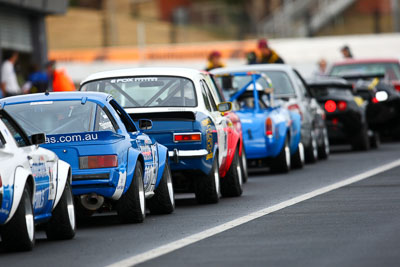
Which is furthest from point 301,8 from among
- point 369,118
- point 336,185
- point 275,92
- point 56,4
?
point 336,185

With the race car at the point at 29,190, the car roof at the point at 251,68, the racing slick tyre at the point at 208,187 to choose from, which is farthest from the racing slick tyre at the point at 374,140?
the race car at the point at 29,190

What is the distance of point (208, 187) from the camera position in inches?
620

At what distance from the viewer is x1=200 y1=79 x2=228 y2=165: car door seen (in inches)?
638

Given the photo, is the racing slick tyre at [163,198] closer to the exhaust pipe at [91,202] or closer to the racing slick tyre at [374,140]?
the exhaust pipe at [91,202]

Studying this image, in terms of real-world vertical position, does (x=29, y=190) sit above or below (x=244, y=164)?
above

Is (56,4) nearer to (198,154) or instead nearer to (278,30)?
(198,154)

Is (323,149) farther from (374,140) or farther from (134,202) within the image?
(134,202)

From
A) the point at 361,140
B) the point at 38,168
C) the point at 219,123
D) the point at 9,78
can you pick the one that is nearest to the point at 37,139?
the point at 38,168

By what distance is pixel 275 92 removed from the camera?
23031mm

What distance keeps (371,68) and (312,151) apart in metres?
6.78

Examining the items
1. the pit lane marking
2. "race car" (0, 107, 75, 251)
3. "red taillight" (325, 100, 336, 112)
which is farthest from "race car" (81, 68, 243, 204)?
"red taillight" (325, 100, 336, 112)

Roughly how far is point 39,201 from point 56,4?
2514 cm

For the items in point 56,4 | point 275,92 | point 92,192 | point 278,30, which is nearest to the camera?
point 92,192

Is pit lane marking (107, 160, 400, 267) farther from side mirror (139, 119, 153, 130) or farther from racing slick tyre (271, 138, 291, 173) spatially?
racing slick tyre (271, 138, 291, 173)
